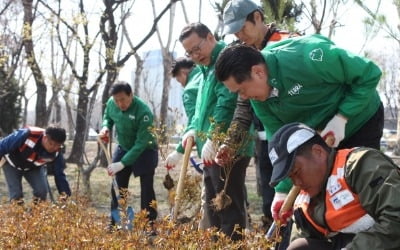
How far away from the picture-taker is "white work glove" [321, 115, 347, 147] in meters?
2.90

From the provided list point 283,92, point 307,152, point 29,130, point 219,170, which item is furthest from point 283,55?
point 29,130

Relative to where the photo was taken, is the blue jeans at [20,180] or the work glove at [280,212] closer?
the work glove at [280,212]

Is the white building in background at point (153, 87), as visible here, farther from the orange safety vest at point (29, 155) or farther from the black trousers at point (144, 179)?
the orange safety vest at point (29, 155)

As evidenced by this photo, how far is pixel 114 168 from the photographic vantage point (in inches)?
224

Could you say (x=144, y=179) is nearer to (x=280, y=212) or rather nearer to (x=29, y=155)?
(x=29, y=155)

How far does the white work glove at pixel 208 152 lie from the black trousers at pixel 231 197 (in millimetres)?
58

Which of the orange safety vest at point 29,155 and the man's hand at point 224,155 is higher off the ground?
the man's hand at point 224,155

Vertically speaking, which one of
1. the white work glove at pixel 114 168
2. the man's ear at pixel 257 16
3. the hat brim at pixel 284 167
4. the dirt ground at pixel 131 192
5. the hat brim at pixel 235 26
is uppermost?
the man's ear at pixel 257 16

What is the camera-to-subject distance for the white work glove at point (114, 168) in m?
5.67

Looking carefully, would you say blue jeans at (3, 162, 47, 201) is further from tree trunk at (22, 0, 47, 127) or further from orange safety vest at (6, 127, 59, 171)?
tree trunk at (22, 0, 47, 127)

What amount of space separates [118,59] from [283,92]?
870 centimetres

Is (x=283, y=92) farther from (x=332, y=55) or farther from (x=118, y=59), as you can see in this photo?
(x=118, y=59)

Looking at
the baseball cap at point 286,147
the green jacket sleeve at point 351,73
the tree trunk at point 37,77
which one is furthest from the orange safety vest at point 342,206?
the tree trunk at point 37,77

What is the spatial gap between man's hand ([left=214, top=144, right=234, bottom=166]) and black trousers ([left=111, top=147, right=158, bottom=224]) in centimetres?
220
